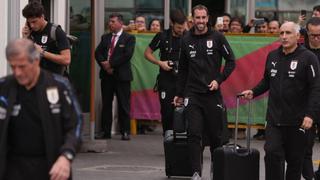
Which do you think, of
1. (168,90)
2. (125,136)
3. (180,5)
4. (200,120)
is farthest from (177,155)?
(180,5)

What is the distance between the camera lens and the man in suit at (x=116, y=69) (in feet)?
49.9

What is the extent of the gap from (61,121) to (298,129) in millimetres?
3569

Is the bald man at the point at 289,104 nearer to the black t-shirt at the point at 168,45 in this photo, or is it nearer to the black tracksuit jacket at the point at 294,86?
the black tracksuit jacket at the point at 294,86

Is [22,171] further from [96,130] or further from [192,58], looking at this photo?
[96,130]

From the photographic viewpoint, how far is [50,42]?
979 centimetres

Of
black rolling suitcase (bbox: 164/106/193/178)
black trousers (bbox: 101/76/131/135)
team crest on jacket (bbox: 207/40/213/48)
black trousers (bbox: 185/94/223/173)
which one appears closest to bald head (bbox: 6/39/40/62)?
black trousers (bbox: 185/94/223/173)

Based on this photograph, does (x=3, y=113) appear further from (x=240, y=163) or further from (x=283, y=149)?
(x=240, y=163)

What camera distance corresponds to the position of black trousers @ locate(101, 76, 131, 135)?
1543cm

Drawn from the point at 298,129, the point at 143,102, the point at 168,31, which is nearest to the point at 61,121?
the point at 298,129

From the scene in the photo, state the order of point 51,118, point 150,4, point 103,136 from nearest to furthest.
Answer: point 51,118, point 103,136, point 150,4

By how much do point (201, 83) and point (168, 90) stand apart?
2.86m

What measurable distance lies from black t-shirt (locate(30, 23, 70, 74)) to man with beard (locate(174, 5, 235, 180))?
1.57 m

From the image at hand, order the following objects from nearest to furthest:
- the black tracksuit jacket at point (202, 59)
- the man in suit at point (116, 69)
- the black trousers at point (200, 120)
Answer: the black trousers at point (200, 120) < the black tracksuit jacket at point (202, 59) < the man in suit at point (116, 69)

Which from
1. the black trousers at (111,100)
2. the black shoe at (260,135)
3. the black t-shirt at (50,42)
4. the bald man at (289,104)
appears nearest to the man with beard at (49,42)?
the black t-shirt at (50,42)
